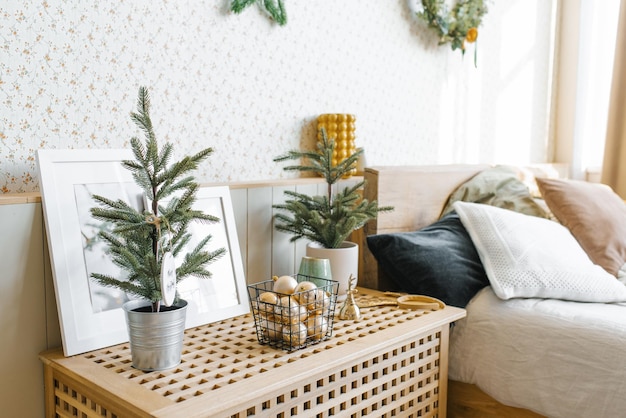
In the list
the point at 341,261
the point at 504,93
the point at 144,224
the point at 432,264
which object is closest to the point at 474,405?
the point at 432,264

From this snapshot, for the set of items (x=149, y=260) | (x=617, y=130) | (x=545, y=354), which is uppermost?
(x=617, y=130)

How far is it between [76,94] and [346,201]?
0.81 meters

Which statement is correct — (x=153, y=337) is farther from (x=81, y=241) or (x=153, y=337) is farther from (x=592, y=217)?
(x=592, y=217)

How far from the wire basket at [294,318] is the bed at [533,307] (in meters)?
0.50

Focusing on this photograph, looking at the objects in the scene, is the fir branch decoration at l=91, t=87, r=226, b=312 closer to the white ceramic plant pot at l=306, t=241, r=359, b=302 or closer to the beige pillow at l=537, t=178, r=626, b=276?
the white ceramic plant pot at l=306, t=241, r=359, b=302

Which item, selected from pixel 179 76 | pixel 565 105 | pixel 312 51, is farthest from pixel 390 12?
pixel 565 105

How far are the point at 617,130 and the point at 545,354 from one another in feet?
6.48

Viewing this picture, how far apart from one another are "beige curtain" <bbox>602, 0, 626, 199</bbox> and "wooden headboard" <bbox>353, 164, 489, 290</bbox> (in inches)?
49.9

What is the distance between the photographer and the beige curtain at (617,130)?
3082mm

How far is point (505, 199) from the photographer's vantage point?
2.23 meters

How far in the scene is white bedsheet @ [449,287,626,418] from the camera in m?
1.51

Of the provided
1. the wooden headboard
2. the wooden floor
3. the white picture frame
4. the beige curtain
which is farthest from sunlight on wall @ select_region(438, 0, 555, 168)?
the white picture frame

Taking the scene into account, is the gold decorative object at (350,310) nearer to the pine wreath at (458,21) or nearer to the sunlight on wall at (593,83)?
the pine wreath at (458,21)

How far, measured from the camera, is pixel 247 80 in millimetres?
1861
